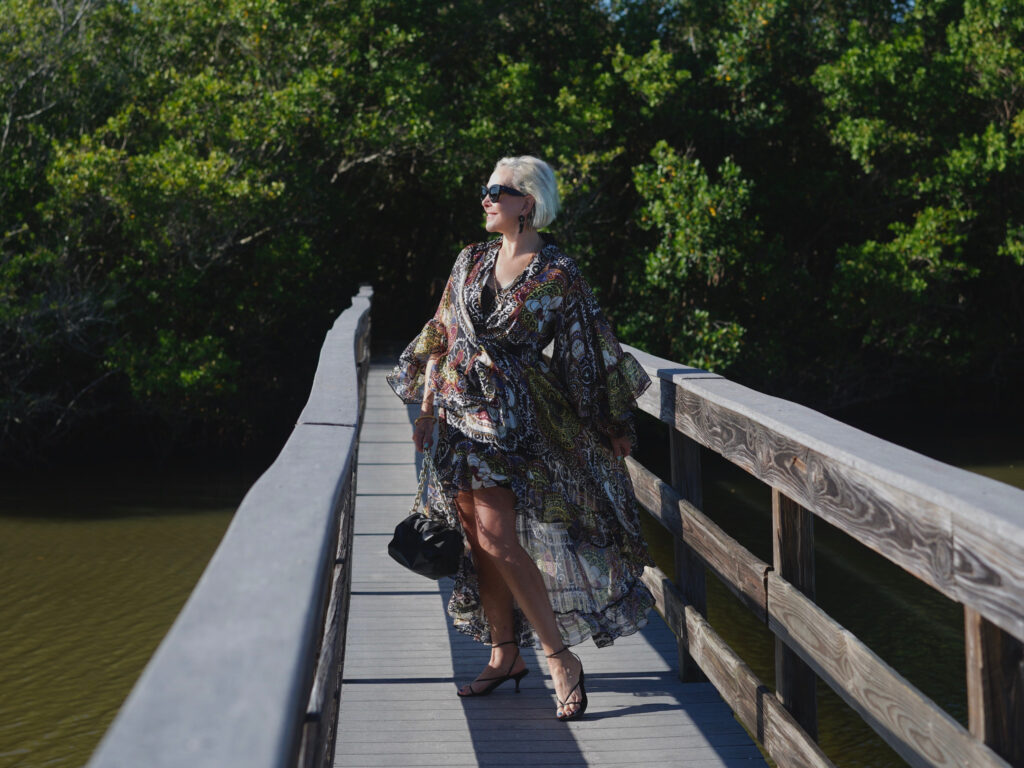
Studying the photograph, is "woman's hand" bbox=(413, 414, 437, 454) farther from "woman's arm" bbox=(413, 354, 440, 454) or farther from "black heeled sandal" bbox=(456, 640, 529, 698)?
"black heeled sandal" bbox=(456, 640, 529, 698)

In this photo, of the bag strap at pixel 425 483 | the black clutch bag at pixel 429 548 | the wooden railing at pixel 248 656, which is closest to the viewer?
the wooden railing at pixel 248 656

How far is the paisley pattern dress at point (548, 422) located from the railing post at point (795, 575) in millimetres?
628

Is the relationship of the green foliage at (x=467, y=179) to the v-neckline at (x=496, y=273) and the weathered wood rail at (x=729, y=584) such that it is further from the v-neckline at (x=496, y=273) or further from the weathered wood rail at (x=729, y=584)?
the weathered wood rail at (x=729, y=584)

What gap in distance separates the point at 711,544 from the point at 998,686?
148 centimetres

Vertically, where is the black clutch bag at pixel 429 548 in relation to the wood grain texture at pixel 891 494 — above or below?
below

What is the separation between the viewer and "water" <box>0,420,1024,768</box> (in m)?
6.86

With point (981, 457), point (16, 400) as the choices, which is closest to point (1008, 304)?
point (981, 457)

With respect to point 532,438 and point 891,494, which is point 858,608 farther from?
point 891,494

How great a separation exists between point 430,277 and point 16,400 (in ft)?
21.5

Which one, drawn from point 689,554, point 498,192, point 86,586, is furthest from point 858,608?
point 498,192

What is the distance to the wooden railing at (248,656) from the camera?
0.96 m

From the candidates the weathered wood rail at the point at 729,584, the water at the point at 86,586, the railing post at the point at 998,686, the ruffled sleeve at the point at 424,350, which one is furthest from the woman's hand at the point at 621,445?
the water at the point at 86,586

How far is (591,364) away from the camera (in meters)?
3.12

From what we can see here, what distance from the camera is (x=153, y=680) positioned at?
1054 millimetres
